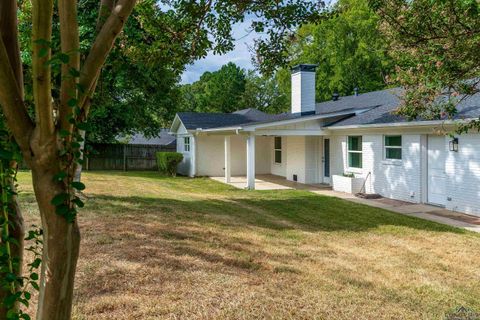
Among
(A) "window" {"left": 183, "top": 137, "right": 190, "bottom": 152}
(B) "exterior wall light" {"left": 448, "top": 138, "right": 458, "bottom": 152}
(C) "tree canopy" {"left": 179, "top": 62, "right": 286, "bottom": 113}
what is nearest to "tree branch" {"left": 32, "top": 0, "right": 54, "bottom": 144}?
(B) "exterior wall light" {"left": 448, "top": 138, "right": 458, "bottom": 152}

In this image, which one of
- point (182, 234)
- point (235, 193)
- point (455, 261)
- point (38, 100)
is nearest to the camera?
point (38, 100)

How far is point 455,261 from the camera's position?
603 cm

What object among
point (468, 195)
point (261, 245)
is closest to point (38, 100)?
point (261, 245)

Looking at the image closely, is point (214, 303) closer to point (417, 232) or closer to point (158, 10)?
point (158, 10)

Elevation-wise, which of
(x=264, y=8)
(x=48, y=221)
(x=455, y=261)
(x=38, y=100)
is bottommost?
(x=455, y=261)

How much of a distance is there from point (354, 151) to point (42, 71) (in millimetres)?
13785

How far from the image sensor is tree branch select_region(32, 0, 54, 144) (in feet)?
5.10

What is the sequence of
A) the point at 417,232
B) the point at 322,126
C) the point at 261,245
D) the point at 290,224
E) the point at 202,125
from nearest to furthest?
the point at 261,245 → the point at 417,232 → the point at 290,224 → the point at 322,126 → the point at 202,125

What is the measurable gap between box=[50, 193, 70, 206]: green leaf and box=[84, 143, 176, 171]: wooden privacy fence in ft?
78.2

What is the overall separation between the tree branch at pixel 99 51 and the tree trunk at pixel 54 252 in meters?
0.36

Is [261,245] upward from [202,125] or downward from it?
downward

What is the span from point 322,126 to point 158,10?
11.3 meters

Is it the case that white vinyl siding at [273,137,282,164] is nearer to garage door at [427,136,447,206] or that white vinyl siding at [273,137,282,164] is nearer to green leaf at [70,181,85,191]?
garage door at [427,136,447,206]

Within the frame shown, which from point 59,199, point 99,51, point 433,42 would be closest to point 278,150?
point 433,42
